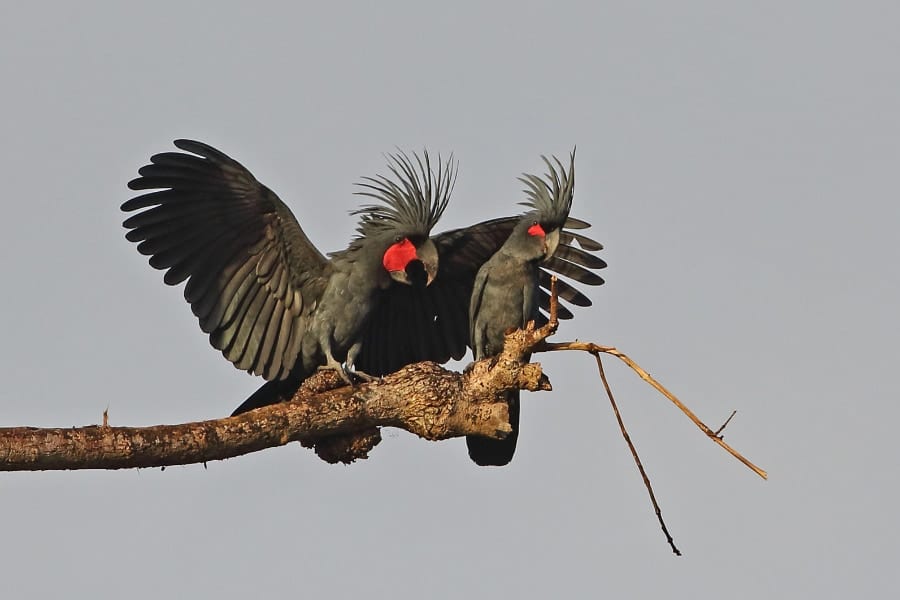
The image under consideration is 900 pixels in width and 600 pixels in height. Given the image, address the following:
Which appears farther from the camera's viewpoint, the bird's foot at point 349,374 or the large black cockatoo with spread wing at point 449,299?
the large black cockatoo with spread wing at point 449,299

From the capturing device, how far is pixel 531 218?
9.17 m

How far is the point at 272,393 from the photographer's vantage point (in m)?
9.04

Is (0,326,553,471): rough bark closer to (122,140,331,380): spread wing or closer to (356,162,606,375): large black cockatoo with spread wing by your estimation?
(122,140,331,380): spread wing

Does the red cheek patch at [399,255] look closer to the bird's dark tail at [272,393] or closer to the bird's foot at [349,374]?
the bird's foot at [349,374]

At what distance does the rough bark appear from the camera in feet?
23.8

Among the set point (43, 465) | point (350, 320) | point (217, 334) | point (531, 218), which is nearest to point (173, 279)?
point (217, 334)

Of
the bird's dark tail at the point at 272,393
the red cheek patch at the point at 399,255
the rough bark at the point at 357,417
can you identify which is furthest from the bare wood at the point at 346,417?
the red cheek patch at the point at 399,255

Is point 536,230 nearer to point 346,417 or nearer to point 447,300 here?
point 447,300

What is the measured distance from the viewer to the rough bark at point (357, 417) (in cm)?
725

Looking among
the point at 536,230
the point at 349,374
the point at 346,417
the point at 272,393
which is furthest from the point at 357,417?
the point at 536,230

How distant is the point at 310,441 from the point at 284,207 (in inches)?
71.2

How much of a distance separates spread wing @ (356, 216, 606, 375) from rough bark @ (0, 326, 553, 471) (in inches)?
54.2

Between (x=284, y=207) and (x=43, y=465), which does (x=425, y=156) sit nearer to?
(x=284, y=207)

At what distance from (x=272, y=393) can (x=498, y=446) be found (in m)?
1.82
